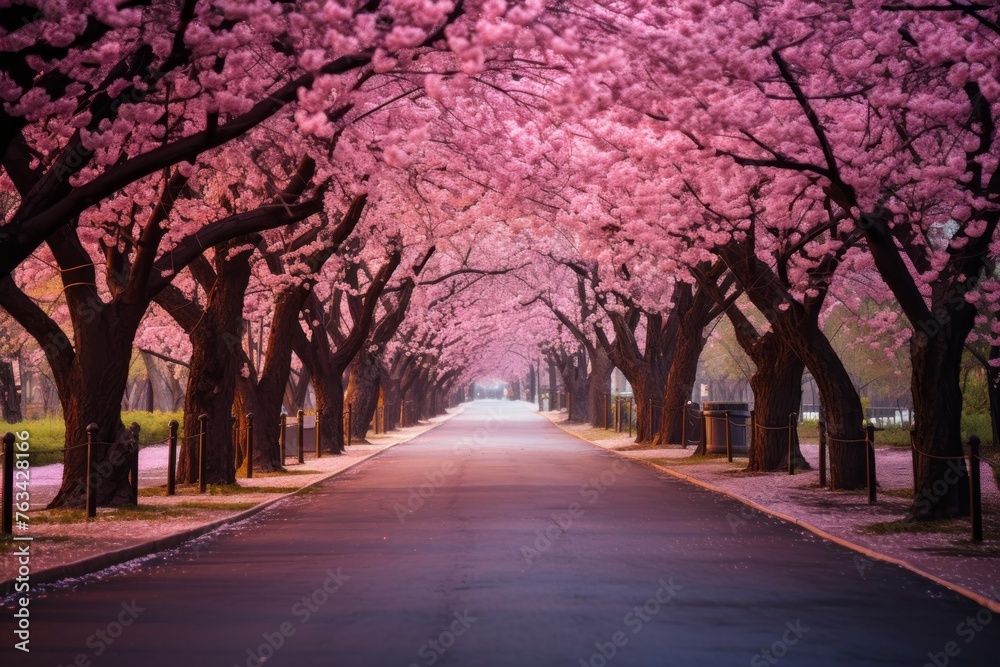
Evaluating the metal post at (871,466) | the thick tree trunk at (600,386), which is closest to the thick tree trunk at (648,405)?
the thick tree trunk at (600,386)

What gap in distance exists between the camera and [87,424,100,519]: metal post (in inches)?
668

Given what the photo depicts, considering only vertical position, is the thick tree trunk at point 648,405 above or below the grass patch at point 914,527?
above

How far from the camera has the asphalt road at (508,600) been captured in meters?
7.96

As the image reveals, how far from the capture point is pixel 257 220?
54.9ft

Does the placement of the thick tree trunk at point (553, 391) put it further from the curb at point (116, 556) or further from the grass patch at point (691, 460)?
the curb at point (116, 556)

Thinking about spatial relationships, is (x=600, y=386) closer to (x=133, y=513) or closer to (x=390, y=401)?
(x=390, y=401)

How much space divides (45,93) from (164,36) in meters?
1.67

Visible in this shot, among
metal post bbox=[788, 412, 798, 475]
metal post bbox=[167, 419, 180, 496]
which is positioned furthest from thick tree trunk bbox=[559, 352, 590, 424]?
metal post bbox=[167, 419, 180, 496]

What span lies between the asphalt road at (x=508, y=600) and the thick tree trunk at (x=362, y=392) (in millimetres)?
28781

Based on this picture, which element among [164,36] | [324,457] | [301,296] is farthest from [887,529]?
[324,457]

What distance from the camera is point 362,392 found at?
47219mm

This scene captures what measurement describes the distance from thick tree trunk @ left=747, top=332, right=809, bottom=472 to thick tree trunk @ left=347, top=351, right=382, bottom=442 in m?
21.8

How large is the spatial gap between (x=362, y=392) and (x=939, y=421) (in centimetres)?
3291

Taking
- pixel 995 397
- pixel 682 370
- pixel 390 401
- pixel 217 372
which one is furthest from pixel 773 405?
pixel 390 401
